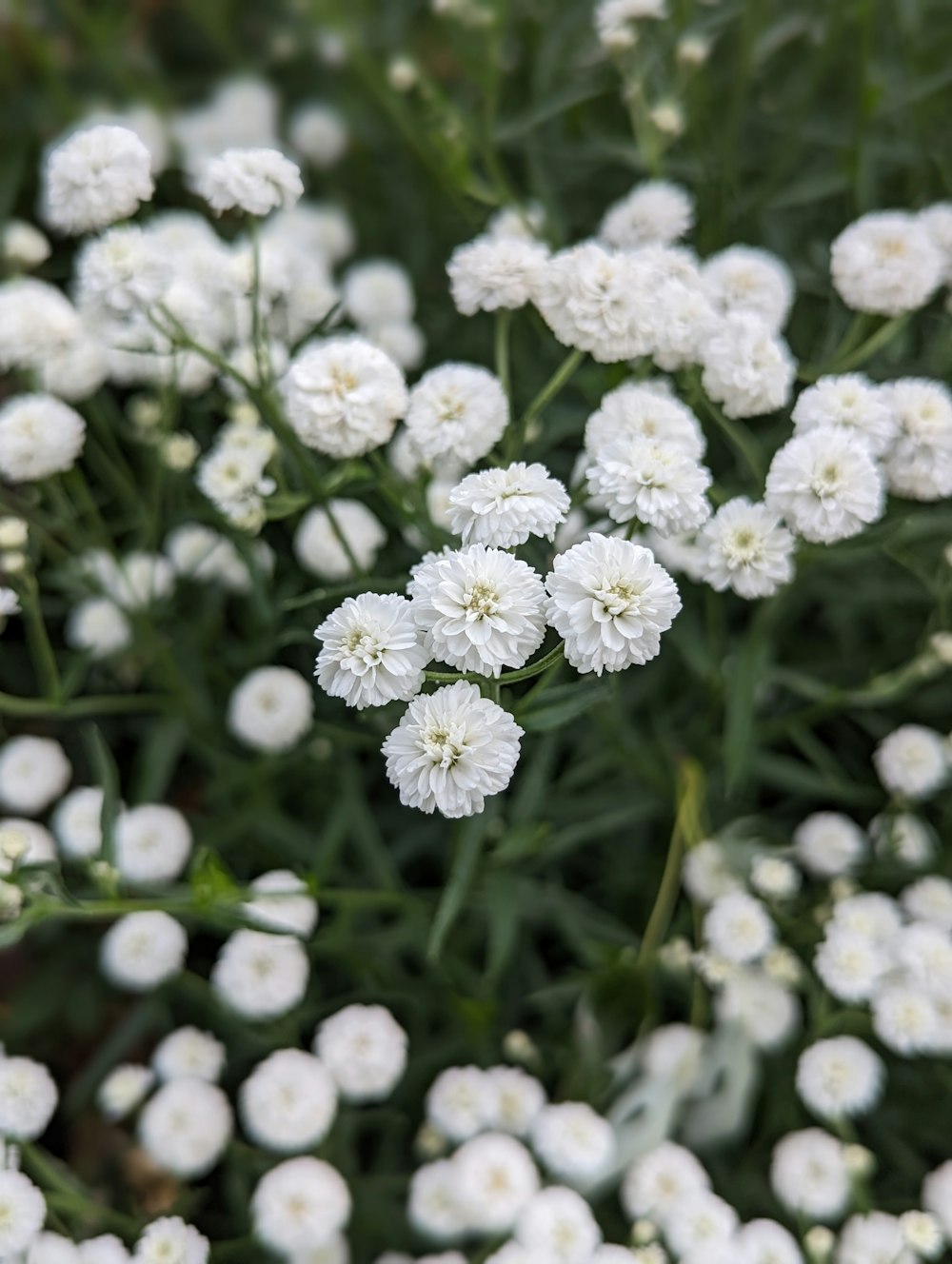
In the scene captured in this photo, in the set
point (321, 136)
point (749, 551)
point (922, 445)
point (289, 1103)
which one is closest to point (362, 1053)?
point (289, 1103)

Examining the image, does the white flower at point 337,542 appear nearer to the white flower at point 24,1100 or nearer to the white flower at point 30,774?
the white flower at point 30,774

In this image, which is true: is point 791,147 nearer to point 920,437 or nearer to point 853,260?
point 853,260

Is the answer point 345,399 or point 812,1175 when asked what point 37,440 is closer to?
point 345,399

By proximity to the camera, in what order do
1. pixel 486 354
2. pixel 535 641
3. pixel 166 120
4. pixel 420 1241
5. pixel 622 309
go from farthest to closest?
pixel 166 120 < pixel 486 354 < pixel 420 1241 < pixel 622 309 < pixel 535 641

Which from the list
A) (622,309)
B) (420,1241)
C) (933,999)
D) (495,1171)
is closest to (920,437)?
(622,309)

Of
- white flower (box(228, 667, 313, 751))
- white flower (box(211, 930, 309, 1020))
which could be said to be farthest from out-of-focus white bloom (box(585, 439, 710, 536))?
white flower (box(211, 930, 309, 1020))

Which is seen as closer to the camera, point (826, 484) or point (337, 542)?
point (826, 484)
